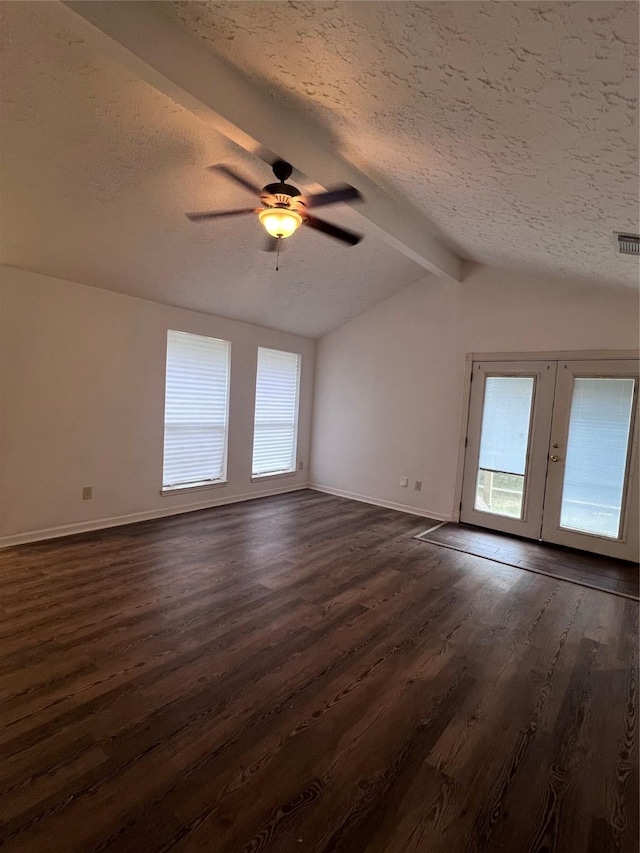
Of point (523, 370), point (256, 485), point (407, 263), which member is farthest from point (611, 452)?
point (256, 485)

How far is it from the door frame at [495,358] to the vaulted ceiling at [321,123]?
2.23ft

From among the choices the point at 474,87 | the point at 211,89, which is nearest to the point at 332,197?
the point at 211,89

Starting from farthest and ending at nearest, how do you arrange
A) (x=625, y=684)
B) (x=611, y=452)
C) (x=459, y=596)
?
(x=611, y=452), (x=459, y=596), (x=625, y=684)

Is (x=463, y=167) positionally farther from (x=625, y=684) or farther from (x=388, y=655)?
(x=625, y=684)

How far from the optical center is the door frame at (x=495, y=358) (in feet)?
13.5

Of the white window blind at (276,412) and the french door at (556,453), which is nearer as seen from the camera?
the french door at (556,453)

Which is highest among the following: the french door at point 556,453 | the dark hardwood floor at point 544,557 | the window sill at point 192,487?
the french door at point 556,453

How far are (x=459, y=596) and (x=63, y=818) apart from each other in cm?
264

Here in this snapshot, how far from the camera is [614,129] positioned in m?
1.73

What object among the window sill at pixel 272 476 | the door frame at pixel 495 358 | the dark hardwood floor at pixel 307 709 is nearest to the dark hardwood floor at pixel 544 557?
the dark hardwood floor at pixel 307 709

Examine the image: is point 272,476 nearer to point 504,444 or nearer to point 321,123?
point 504,444

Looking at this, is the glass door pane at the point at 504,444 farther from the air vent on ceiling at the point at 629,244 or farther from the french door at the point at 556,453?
the air vent on ceiling at the point at 629,244

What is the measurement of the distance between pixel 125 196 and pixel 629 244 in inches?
138

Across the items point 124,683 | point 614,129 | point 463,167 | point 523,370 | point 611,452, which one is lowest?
point 124,683
